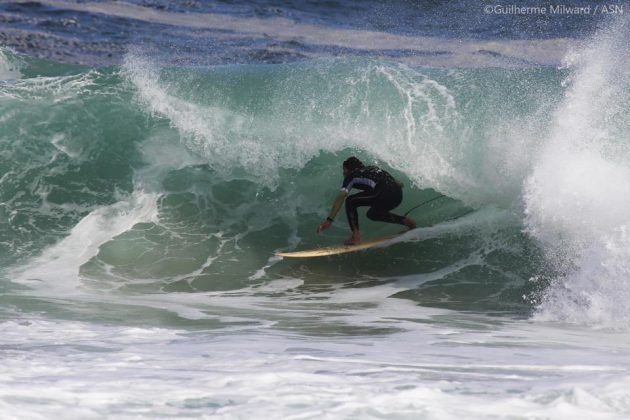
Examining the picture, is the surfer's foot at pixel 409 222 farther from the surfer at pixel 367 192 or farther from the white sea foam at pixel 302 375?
the white sea foam at pixel 302 375

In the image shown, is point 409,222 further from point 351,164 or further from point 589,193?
point 589,193

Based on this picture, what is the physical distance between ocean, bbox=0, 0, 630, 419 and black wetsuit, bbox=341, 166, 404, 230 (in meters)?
0.60

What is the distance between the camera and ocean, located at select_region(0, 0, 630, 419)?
17.1 ft

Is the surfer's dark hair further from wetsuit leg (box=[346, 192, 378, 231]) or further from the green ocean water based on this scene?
the green ocean water

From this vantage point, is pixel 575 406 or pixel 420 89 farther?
pixel 420 89

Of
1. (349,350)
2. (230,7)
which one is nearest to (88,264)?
(349,350)

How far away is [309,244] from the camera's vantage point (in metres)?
11.5

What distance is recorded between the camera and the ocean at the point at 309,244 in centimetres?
520

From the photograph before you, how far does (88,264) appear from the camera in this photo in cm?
1054

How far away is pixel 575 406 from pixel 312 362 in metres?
1.80

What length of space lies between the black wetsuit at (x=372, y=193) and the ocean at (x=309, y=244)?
60 cm

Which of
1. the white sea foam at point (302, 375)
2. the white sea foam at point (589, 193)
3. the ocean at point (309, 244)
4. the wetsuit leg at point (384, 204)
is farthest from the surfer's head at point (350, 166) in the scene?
the white sea foam at point (302, 375)

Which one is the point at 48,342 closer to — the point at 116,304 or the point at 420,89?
the point at 116,304

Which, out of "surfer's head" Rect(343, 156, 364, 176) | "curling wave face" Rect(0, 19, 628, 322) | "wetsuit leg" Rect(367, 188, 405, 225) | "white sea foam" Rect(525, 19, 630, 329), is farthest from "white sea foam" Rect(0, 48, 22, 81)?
"white sea foam" Rect(525, 19, 630, 329)
